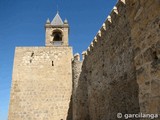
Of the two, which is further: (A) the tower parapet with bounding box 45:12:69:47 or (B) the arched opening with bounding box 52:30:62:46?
(B) the arched opening with bounding box 52:30:62:46

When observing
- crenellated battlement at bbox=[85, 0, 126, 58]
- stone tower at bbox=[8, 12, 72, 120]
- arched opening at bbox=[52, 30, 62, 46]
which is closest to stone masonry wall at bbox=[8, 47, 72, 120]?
stone tower at bbox=[8, 12, 72, 120]

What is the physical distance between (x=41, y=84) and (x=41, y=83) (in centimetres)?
6

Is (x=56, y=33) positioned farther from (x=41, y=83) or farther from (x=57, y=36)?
(x=41, y=83)

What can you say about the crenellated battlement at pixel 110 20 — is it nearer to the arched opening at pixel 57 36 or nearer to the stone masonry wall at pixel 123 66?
the stone masonry wall at pixel 123 66

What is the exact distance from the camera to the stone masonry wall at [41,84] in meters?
13.3

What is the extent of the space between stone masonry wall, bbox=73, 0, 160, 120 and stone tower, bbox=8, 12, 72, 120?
1.78m

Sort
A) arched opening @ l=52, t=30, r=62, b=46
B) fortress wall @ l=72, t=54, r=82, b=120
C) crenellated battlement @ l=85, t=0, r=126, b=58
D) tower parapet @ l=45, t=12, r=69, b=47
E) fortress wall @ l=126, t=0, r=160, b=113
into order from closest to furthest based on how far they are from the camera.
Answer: fortress wall @ l=126, t=0, r=160, b=113, crenellated battlement @ l=85, t=0, r=126, b=58, fortress wall @ l=72, t=54, r=82, b=120, tower parapet @ l=45, t=12, r=69, b=47, arched opening @ l=52, t=30, r=62, b=46

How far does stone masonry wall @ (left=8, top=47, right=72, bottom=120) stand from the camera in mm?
13305

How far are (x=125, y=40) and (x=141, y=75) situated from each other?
12.5 feet

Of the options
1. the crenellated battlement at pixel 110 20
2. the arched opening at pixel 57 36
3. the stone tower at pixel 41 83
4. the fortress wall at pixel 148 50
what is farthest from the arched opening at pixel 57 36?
the fortress wall at pixel 148 50

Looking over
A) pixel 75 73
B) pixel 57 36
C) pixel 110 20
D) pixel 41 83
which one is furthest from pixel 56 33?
pixel 110 20

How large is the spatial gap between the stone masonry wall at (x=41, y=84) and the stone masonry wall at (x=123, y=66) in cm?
179

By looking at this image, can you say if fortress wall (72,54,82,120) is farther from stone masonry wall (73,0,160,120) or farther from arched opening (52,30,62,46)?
arched opening (52,30,62,46)

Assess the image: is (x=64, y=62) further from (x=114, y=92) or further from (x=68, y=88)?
(x=114, y=92)
